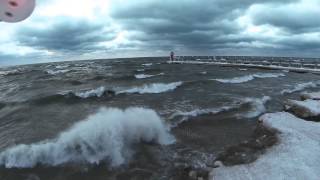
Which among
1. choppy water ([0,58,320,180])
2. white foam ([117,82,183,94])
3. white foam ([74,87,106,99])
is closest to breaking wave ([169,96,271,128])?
choppy water ([0,58,320,180])

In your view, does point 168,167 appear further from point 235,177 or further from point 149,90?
point 149,90

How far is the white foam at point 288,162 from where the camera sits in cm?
630

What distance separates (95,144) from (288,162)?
6.03 m

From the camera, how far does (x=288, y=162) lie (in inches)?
271

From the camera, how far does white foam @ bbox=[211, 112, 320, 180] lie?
630 cm

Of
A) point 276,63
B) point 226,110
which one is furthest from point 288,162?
point 276,63

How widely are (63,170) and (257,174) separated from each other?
5.43 meters

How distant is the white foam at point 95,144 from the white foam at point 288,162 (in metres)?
3.74

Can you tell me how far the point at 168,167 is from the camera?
27.0ft

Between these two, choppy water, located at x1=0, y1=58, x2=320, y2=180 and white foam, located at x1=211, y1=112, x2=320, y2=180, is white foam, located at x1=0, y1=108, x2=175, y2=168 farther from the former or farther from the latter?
white foam, located at x1=211, y1=112, x2=320, y2=180

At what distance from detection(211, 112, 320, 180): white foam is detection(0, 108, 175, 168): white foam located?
3745 mm

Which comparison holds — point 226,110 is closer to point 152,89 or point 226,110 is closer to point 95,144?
point 95,144

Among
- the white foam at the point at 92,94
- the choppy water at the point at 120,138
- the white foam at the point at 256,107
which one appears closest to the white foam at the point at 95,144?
the choppy water at the point at 120,138

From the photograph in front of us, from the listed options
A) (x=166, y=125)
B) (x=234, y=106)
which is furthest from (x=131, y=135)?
(x=234, y=106)
